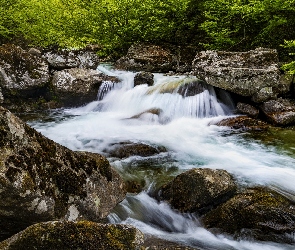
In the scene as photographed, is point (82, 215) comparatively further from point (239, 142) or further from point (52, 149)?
point (239, 142)

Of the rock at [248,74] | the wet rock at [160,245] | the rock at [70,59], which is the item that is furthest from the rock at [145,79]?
the wet rock at [160,245]

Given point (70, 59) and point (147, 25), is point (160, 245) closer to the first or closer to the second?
point (70, 59)

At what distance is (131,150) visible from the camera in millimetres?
7480

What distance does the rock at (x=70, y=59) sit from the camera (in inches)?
516

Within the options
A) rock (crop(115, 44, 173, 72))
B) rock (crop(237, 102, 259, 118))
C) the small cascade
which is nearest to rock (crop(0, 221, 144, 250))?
the small cascade

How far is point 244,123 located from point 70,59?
7.90m

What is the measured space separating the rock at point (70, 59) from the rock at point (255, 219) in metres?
10.2

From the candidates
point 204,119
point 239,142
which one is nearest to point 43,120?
point 204,119

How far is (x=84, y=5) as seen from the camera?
18.3 meters

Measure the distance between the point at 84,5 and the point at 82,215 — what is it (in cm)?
1685

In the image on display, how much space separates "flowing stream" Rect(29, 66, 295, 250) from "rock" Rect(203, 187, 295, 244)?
0.43 ft

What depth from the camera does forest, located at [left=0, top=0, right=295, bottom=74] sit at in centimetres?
1362

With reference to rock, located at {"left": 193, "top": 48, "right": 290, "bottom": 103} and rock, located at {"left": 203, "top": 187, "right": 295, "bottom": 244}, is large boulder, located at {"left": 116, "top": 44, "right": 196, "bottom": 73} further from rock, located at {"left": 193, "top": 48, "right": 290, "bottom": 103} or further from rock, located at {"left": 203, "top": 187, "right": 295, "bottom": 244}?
rock, located at {"left": 203, "top": 187, "right": 295, "bottom": 244}

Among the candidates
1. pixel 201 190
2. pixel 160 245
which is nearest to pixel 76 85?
pixel 201 190
